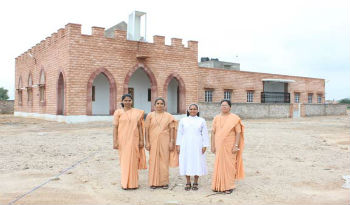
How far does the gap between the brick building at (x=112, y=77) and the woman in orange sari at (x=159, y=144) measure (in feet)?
43.4

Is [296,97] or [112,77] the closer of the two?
[112,77]

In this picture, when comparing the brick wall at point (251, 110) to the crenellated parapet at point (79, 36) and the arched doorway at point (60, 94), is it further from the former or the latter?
the arched doorway at point (60, 94)

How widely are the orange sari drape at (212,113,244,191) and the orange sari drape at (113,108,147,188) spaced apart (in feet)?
4.09

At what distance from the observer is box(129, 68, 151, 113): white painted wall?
22578mm

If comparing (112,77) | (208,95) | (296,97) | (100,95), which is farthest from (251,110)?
Answer: (100,95)

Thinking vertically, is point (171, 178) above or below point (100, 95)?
below

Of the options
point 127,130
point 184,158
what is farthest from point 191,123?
point 127,130

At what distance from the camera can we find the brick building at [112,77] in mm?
17531

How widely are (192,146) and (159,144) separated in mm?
526

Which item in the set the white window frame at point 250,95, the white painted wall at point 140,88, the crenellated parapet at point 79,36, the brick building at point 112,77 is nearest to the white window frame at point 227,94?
the brick building at point 112,77

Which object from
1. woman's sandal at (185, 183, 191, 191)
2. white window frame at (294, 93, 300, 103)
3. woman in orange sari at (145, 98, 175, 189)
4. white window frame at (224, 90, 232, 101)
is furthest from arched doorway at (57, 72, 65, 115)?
white window frame at (294, 93, 300, 103)

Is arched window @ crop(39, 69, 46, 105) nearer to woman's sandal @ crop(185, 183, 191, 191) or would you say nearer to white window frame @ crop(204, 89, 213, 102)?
white window frame @ crop(204, 89, 213, 102)

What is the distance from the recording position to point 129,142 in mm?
4969

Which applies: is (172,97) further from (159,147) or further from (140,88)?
(159,147)
